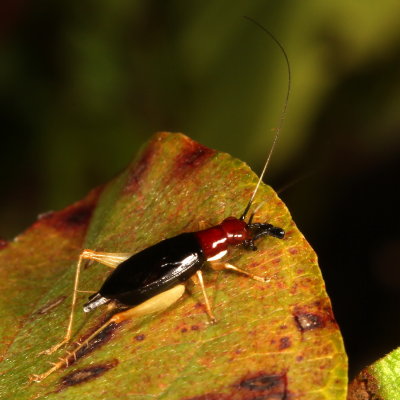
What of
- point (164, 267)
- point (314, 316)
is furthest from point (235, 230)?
point (314, 316)

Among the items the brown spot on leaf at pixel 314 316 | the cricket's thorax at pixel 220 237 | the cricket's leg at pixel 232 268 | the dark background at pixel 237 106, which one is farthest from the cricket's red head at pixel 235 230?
the dark background at pixel 237 106

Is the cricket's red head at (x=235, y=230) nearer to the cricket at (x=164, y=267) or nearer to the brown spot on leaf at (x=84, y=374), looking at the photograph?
the cricket at (x=164, y=267)

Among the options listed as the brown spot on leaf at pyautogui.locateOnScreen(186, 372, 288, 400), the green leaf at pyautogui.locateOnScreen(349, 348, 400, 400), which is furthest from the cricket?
the green leaf at pyautogui.locateOnScreen(349, 348, 400, 400)

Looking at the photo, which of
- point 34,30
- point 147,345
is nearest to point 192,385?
point 147,345

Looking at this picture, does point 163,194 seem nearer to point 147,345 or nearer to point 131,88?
point 147,345

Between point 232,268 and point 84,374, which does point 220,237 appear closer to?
point 232,268

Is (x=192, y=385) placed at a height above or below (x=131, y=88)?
below

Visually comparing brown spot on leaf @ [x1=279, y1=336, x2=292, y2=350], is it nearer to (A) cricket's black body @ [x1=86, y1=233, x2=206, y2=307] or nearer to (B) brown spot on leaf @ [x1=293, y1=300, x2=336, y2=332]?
(B) brown spot on leaf @ [x1=293, y1=300, x2=336, y2=332]
